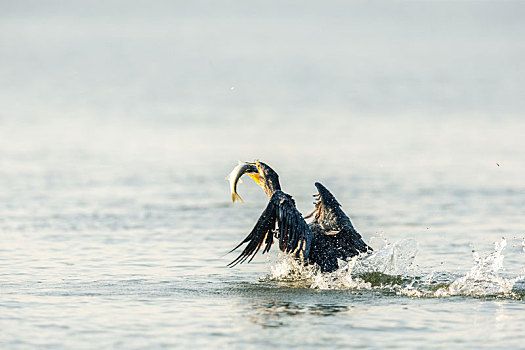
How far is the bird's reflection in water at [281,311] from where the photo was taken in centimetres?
915

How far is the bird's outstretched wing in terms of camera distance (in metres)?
10.4

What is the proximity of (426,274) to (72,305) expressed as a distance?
3646 mm

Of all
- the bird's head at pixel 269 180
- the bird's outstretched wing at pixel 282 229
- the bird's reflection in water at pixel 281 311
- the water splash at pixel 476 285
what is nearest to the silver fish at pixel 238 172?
the bird's head at pixel 269 180

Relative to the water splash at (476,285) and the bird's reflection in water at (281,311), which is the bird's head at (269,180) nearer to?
the bird's reflection in water at (281,311)

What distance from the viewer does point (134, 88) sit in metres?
35.3

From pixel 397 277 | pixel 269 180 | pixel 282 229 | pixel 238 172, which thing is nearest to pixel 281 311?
pixel 282 229

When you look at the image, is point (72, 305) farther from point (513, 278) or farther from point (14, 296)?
point (513, 278)

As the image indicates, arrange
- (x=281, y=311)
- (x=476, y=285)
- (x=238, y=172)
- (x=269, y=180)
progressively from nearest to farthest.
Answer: (x=281, y=311) < (x=476, y=285) < (x=269, y=180) < (x=238, y=172)

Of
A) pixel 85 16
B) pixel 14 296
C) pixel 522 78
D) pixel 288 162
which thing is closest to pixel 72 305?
pixel 14 296

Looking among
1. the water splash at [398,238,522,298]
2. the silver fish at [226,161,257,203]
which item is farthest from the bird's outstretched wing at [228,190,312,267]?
the water splash at [398,238,522,298]

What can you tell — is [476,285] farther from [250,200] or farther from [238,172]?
[250,200]

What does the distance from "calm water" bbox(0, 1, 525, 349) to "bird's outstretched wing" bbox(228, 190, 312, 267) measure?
16.3 inches

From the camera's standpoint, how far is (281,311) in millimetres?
9500

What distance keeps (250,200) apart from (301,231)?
5.70m
